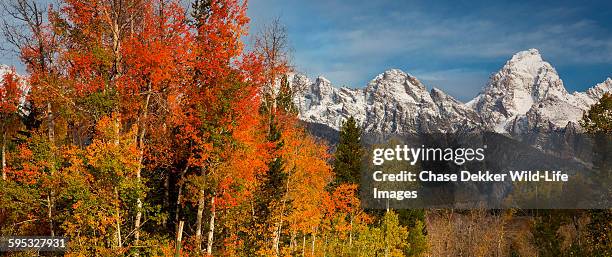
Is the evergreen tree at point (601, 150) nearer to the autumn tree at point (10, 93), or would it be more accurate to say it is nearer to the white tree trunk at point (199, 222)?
the white tree trunk at point (199, 222)

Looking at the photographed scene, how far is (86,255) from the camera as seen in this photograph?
21000 millimetres

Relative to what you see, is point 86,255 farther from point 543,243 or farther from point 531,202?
point 531,202

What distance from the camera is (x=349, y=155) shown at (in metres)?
57.0

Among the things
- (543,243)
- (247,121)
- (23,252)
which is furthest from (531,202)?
(23,252)

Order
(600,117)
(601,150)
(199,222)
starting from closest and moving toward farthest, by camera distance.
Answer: (199,222)
(600,117)
(601,150)

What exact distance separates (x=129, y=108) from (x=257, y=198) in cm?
1214

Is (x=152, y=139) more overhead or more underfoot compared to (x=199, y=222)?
more overhead

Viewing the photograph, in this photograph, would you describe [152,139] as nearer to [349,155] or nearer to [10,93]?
[10,93]

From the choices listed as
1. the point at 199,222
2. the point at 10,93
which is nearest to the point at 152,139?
the point at 199,222

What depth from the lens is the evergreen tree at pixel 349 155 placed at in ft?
182

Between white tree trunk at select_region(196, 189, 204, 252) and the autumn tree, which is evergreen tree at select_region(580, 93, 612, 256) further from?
the autumn tree

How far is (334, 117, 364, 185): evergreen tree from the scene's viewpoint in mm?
55500

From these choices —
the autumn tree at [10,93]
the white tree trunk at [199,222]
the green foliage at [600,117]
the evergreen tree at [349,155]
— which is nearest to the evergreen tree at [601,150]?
the green foliage at [600,117]

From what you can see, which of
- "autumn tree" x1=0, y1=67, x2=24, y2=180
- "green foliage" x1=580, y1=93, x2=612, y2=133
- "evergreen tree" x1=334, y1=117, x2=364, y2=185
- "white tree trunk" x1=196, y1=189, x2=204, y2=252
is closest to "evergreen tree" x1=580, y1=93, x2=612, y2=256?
"green foliage" x1=580, y1=93, x2=612, y2=133
